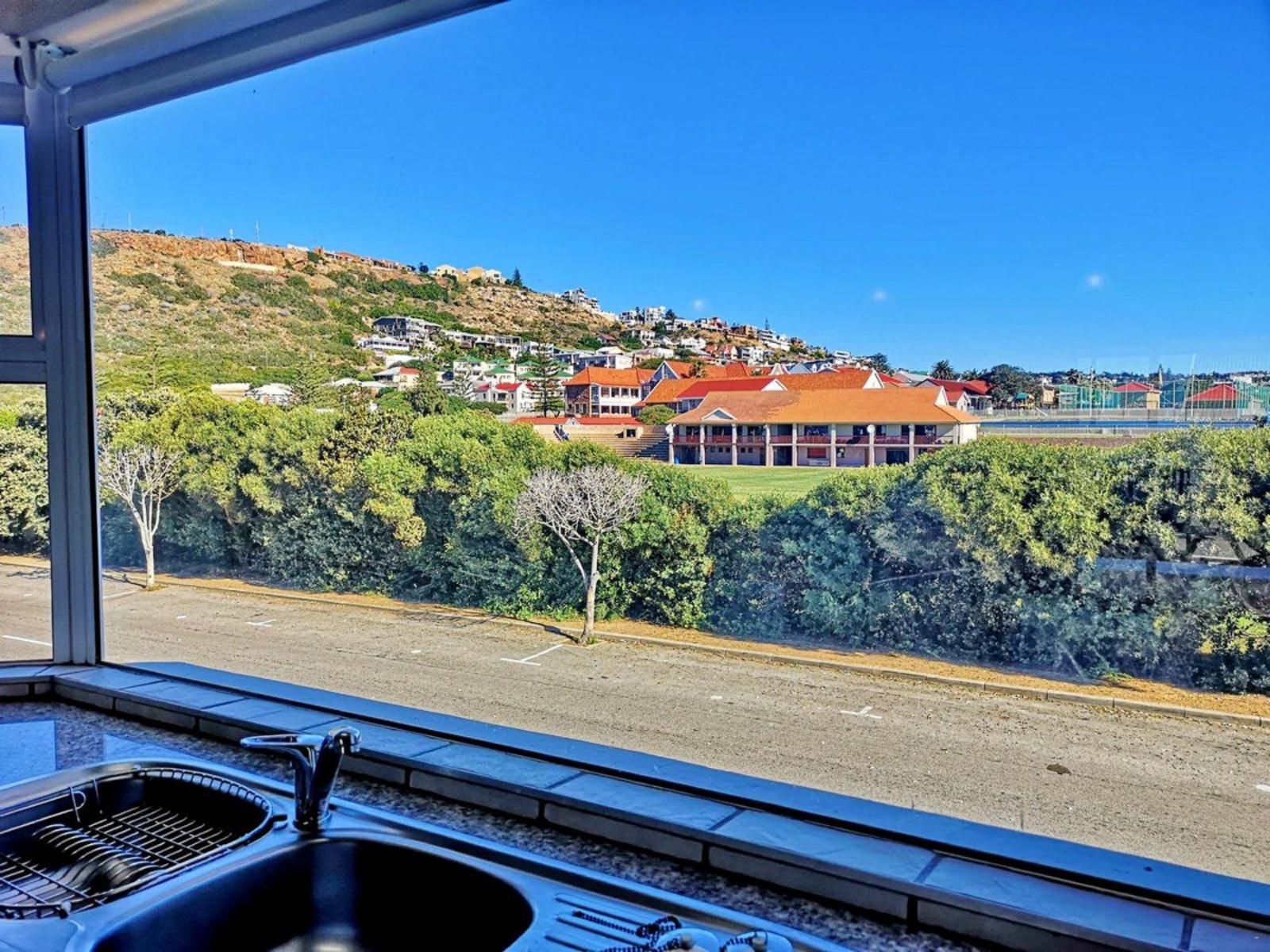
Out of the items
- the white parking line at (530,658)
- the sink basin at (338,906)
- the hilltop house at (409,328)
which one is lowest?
the sink basin at (338,906)

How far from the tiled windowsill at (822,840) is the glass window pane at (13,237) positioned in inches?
43.4

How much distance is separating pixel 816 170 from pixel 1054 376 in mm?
657

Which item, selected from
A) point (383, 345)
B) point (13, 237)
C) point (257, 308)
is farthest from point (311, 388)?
point (13, 237)

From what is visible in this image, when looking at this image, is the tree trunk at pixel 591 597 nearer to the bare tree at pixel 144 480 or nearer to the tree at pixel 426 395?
the tree at pixel 426 395

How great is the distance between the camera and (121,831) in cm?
126

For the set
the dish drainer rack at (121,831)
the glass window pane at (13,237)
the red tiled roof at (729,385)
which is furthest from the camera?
the glass window pane at (13,237)

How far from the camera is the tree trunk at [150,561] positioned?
222 centimetres

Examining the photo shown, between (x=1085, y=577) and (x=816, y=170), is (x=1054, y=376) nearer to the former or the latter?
(x=1085, y=577)

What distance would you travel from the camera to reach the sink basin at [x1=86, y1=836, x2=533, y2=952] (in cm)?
96

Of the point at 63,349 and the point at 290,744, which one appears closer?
the point at 290,744

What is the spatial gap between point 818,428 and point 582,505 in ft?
2.00

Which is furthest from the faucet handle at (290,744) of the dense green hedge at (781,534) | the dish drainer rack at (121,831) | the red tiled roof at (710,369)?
the red tiled roof at (710,369)

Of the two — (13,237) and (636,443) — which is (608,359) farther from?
(13,237)

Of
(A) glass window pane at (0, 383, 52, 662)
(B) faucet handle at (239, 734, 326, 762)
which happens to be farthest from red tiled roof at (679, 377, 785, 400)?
(A) glass window pane at (0, 383, 52, 662)
